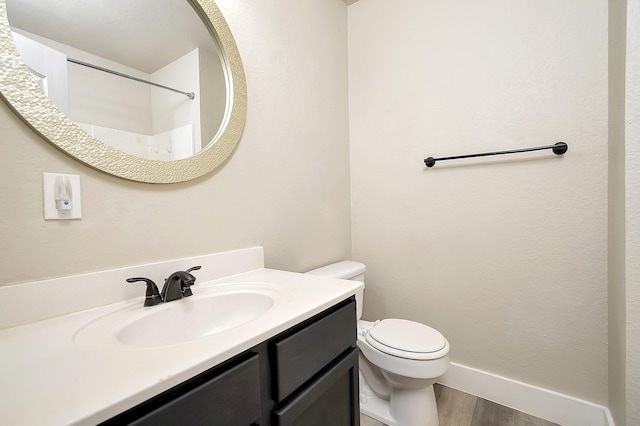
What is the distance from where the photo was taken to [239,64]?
1.12 metres

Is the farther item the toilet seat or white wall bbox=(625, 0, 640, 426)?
the toilet seat

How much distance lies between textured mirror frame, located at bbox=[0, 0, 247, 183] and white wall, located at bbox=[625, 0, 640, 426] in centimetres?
136

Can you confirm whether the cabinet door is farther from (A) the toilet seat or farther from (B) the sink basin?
(A) the toilet seat

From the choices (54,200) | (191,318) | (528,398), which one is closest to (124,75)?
(54,200)

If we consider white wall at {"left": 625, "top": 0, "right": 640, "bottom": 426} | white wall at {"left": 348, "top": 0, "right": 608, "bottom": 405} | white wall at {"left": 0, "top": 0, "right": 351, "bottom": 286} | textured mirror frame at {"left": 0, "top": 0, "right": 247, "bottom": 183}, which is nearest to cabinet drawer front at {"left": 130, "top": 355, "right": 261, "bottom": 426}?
white wall at {"left": 0, "top": 0, "right": 351, "bottom": 286}

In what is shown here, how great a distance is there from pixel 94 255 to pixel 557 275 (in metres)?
1.85

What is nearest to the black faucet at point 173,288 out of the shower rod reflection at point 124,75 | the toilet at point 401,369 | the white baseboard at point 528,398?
the shower rod reflection at point 124,75

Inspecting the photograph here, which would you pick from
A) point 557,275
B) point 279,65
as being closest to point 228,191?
point 279,65

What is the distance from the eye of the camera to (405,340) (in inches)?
47.5

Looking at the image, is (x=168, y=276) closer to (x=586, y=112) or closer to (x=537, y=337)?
(x=537, y=337)

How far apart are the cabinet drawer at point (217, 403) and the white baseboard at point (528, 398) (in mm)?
1436

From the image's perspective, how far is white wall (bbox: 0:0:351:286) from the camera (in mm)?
658

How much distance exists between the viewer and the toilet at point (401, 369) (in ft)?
3.66

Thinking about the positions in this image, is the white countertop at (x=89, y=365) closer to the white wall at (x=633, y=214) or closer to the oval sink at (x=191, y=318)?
the oval sink at (x=191, y=318)
